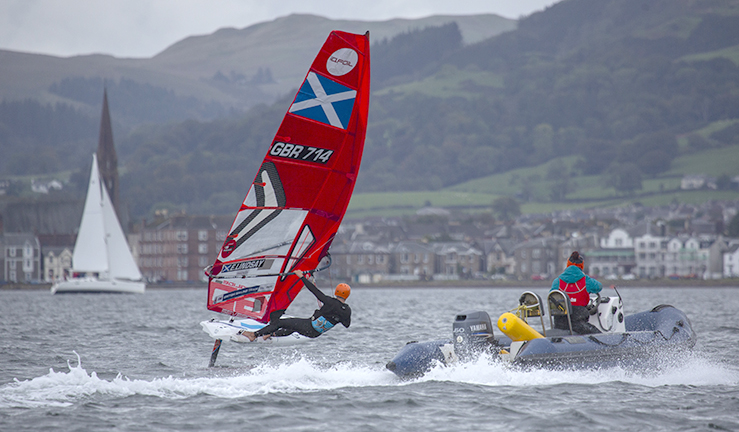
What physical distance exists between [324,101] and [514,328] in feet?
15.6

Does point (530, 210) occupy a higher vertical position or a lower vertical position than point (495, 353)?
higher

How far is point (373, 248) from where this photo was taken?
115062mm

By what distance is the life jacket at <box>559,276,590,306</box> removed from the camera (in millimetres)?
14859

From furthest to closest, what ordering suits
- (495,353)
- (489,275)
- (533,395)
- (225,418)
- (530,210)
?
(530,210)
(489,275)
(495,353)
(533,395)
(225,418)

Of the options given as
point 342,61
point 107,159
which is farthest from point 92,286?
point 107,159

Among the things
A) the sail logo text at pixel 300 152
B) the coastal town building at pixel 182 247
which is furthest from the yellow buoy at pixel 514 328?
the coastal town building at pixel 182 247

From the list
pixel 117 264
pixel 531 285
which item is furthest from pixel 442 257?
pixel 117 264

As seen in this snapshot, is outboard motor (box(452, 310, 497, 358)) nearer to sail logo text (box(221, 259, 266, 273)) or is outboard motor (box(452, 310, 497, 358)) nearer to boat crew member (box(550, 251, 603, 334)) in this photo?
boat crew member (box(550, 251, 603, 334))

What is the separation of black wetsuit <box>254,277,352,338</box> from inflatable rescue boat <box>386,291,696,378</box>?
44.1 inches

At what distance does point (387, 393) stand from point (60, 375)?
4797mm

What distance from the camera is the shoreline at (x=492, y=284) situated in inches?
3628

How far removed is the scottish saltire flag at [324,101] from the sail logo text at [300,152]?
50cm

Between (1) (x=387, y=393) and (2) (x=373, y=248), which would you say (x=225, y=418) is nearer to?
(1) (x=387, y=393)

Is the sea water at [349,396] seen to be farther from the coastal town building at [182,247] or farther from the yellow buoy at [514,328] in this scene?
the coastal town building at [182,247]
